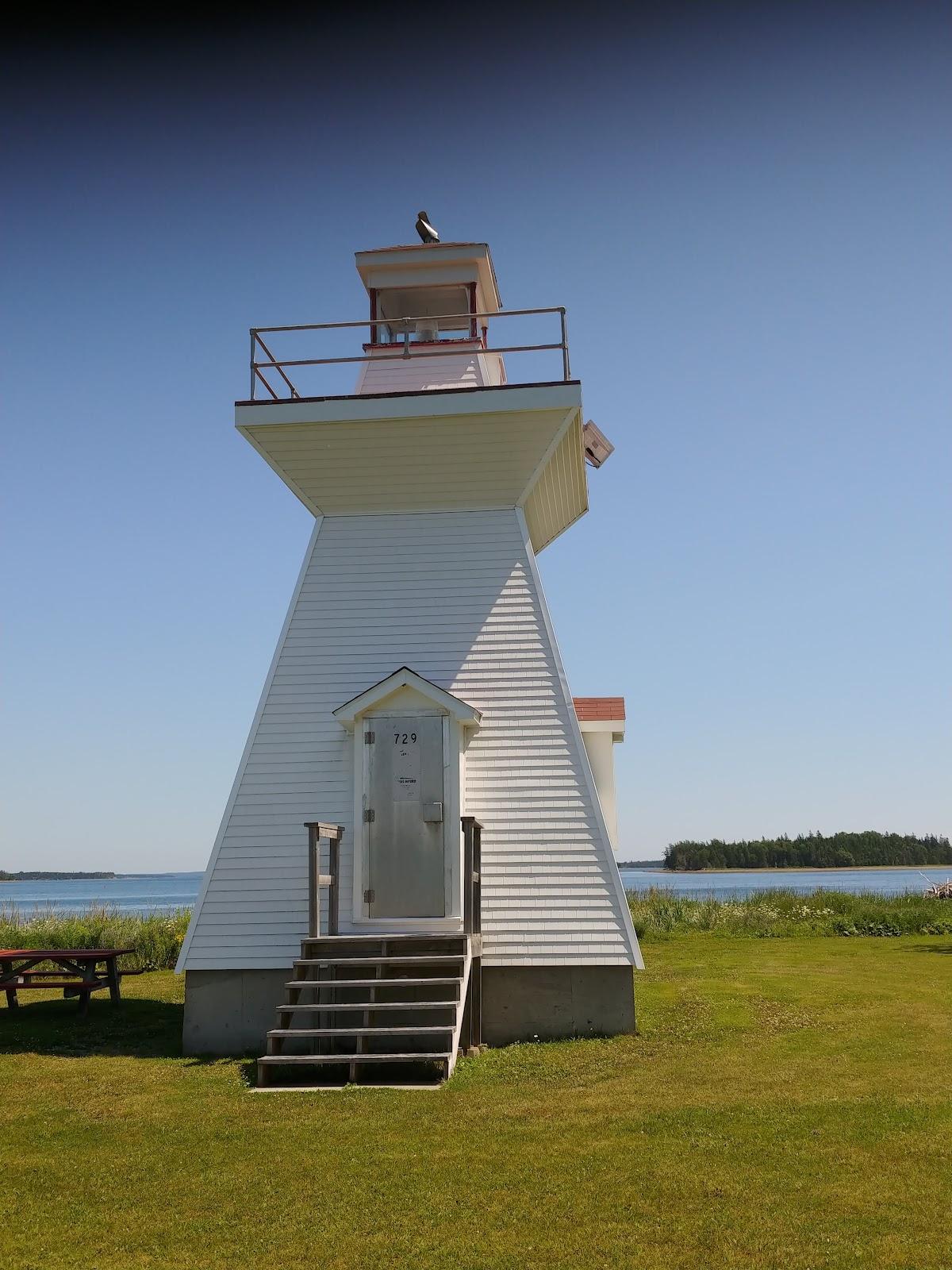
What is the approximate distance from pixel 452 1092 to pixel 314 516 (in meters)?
6.85

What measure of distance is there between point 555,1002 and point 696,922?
12.7 meters

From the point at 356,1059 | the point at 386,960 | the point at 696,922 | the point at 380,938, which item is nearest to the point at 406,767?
the point at 380,938

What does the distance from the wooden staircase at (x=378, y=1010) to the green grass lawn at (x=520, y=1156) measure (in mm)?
456

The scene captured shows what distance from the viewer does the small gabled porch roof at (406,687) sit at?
37.2ft

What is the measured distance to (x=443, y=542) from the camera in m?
12.4

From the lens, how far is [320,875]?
429 inches

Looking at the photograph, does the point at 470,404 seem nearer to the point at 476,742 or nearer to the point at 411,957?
the point at 476,742

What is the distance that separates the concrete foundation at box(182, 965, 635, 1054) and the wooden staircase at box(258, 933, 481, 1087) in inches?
11.1

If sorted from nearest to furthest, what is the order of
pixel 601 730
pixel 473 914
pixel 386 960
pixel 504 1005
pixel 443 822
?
pixel 386 960 → pixel 473 914 → pixel 504 1005 → pixel 443 822 → pixel 601 730

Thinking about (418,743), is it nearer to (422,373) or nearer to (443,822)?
(443,822)

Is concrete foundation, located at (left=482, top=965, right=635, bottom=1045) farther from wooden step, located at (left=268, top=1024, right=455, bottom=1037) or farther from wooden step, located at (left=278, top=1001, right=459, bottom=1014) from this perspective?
wooden step, located at (left=268, top=1024, right=455, bottom=1037)

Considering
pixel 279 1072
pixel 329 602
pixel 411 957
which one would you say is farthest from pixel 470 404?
pixel 279 1072

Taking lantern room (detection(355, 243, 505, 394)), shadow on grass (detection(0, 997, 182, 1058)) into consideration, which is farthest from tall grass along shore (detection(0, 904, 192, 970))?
lantern room (detection(355, 243, 505, 394))

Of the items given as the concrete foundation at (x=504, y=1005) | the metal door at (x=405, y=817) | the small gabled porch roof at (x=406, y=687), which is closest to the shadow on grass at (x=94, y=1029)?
the concrete foundation at (x=504, y=1005)
